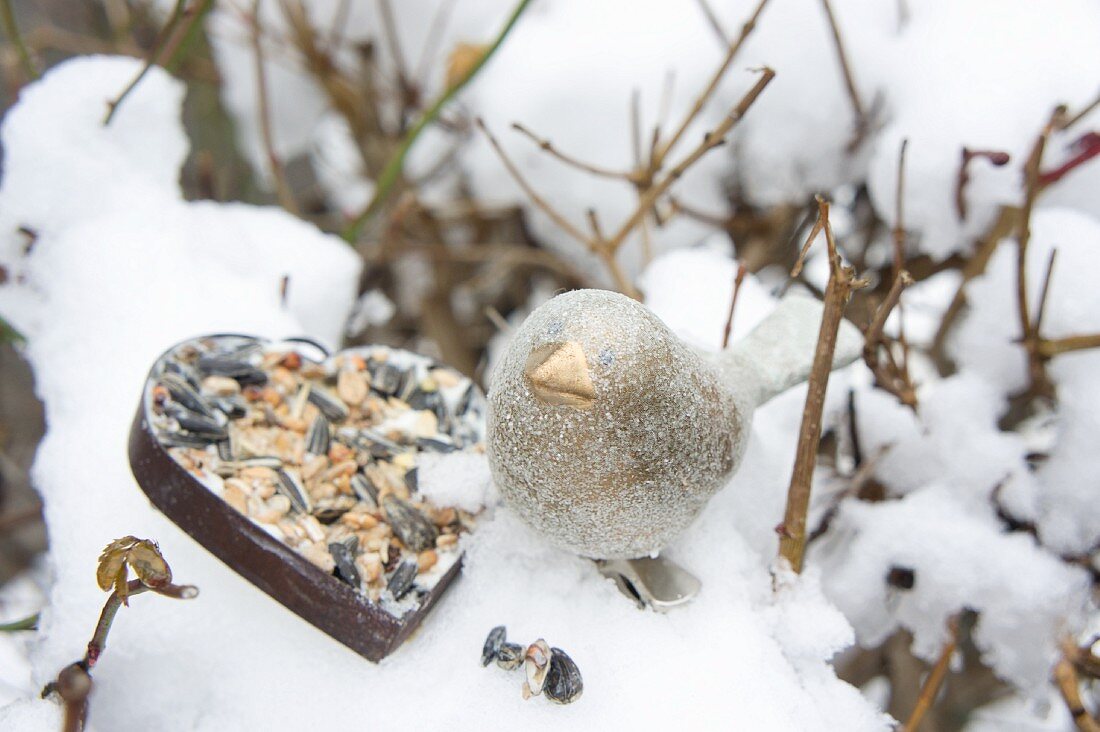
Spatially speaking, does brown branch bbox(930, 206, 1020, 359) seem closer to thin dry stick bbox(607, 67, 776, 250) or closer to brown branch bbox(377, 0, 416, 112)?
thin dry stick bbox(607, 67, 776, 250)

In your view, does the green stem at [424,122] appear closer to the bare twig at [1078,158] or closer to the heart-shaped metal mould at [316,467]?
the heart-shaped metal mould at [316,467]

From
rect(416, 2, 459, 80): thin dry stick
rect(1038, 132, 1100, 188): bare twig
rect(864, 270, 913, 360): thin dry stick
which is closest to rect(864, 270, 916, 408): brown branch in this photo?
rect(864, 270, 913, 360): thin dry stick

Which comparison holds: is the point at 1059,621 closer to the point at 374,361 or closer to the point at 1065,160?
the point at 1065,160

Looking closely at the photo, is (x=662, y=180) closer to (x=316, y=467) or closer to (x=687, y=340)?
(x=687, y=340)

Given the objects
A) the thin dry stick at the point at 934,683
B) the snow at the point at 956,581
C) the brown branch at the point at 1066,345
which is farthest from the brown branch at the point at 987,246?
the thin dry stick at the point at 934,683

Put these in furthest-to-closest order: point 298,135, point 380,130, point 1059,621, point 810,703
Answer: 1. point 298,135
2. point 380,130
3. point 1059,621
4. point 810,703

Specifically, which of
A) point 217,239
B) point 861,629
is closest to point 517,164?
point 217,239

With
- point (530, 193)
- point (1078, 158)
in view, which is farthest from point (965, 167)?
point (530, 193)
